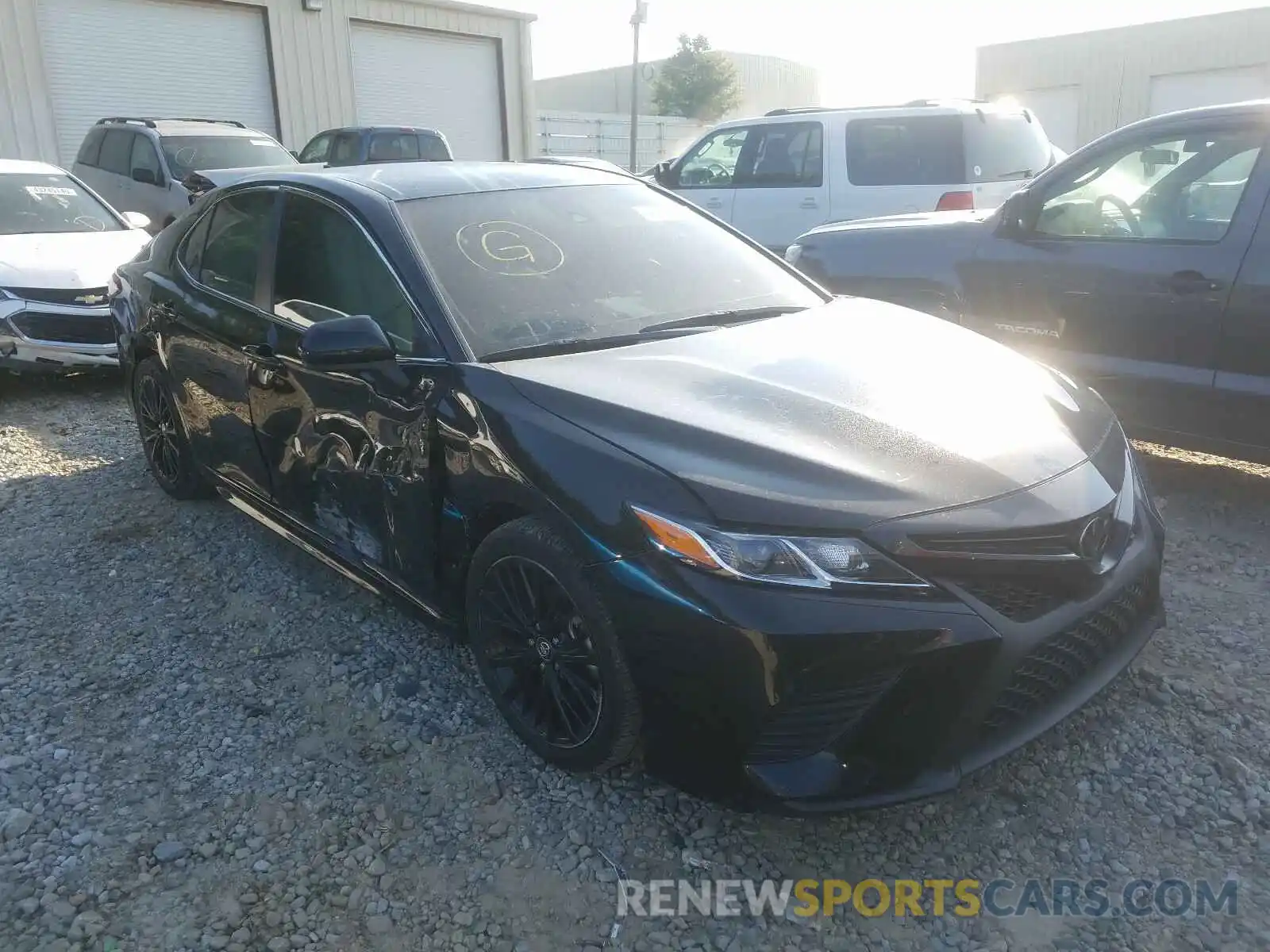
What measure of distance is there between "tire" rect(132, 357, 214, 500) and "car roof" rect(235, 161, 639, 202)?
111cm

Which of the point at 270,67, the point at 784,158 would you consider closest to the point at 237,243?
the point at 784,158

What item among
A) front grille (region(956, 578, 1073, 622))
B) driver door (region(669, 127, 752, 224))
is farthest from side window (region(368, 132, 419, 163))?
front grille (region(956, 578, 1073, 622))

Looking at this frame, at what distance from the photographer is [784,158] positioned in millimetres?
9797

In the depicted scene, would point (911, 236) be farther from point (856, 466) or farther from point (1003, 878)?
point (1003, 878)

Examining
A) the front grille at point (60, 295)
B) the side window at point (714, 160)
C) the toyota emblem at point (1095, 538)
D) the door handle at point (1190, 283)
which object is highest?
the side window at point (714, 160)

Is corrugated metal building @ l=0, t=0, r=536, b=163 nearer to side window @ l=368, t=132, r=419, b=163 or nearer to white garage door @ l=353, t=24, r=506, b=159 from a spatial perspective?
white garage door @ l=353, t=24, r=506, b=159

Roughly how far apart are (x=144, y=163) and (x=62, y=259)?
5953mm

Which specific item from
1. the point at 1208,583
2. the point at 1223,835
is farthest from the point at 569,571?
the point at 1208,583

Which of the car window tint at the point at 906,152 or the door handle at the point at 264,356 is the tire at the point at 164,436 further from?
the car window tint at the point at 906,152

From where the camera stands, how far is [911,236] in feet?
17.1

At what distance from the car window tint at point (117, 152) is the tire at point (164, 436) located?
9153 millimetres

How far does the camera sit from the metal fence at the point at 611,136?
89.6 ft

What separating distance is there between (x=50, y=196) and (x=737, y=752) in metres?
8.09

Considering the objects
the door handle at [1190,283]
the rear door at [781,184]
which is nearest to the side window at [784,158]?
the rear door at [781,184]
